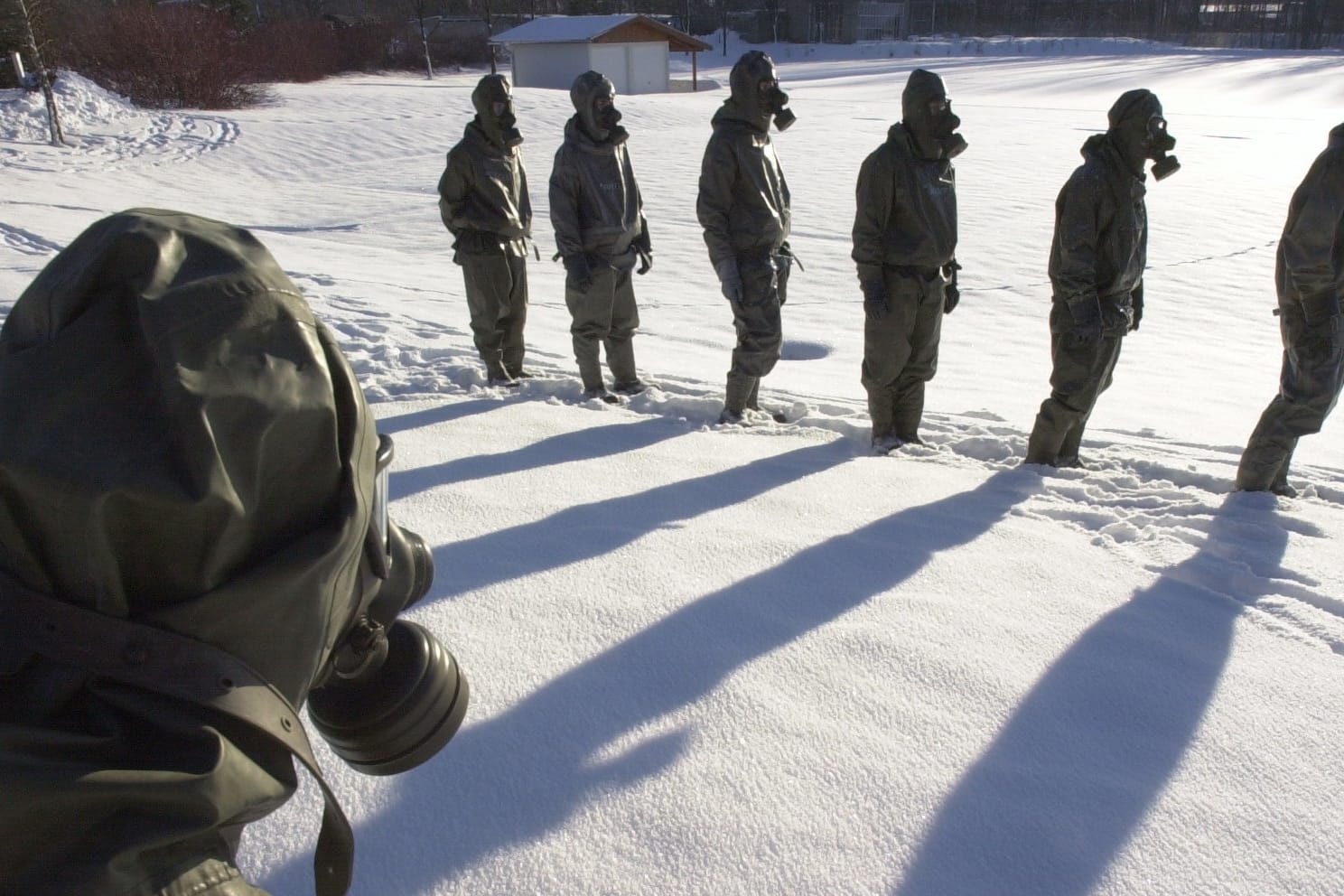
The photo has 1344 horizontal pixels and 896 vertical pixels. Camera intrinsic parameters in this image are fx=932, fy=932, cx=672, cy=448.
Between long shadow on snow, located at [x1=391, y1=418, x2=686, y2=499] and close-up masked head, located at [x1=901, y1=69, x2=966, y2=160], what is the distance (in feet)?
6.07

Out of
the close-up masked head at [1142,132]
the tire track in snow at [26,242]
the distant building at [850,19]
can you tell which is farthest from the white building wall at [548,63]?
the close-up masked head at [1142,132]

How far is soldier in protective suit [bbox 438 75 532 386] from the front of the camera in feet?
17.8

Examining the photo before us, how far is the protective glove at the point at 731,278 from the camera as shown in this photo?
4.96 meters

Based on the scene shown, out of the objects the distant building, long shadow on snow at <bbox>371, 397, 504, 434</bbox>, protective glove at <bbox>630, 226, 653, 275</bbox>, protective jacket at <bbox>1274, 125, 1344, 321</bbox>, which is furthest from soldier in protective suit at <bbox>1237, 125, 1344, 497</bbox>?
the distant building

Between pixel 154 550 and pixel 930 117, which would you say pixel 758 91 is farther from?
pixel 154 550

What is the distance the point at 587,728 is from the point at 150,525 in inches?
58.7

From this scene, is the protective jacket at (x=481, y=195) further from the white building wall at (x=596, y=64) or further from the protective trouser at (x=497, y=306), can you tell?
the white building wall at (x=596, y=64)

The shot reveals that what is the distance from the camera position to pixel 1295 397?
419 cm

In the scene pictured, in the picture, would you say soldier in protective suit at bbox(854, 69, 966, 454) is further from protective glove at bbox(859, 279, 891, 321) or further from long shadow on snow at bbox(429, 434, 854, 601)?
long shadow on snow at bbox(429, 434, 854, 601)

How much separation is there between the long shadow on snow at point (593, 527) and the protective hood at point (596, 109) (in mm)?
2149

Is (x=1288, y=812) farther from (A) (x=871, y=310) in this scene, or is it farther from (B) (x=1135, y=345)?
(B) (x=1135, y=345)

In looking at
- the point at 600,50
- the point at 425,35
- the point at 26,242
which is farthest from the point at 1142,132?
the point at 425,35

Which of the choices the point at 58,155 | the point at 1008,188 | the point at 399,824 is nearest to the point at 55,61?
the point at 58,155

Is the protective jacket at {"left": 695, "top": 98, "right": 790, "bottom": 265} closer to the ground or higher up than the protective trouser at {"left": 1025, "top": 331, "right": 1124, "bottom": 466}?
higher up
